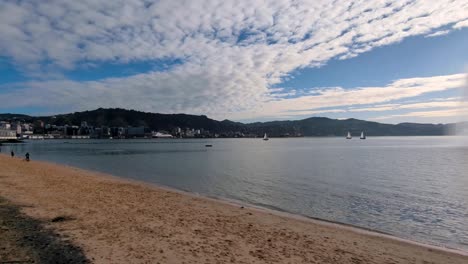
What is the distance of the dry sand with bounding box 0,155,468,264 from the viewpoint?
8633 mm

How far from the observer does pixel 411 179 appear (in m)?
31.1

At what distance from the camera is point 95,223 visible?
11281 mm

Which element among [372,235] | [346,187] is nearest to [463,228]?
[372,235]

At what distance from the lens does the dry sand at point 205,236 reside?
8633 millimetres

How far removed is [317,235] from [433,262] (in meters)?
3.55

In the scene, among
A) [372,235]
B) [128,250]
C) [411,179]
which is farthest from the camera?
[411,179]

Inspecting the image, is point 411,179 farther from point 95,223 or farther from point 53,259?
point 53,259

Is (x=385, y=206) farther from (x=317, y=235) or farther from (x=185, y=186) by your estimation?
(x=185, y=186)

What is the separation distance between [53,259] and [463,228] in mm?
15417

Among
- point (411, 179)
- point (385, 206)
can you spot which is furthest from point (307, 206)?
point (411, 179)

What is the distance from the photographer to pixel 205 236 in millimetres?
10492

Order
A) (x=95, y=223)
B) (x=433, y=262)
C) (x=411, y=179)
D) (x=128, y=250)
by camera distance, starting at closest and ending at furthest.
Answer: (x=128, y=250)
(x=433, y=262)
(x=95, y=223)
(x=411, y=179)

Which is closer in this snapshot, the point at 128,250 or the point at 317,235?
the point at 128,250

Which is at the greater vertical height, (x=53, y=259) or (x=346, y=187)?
(x=53, y=259)
